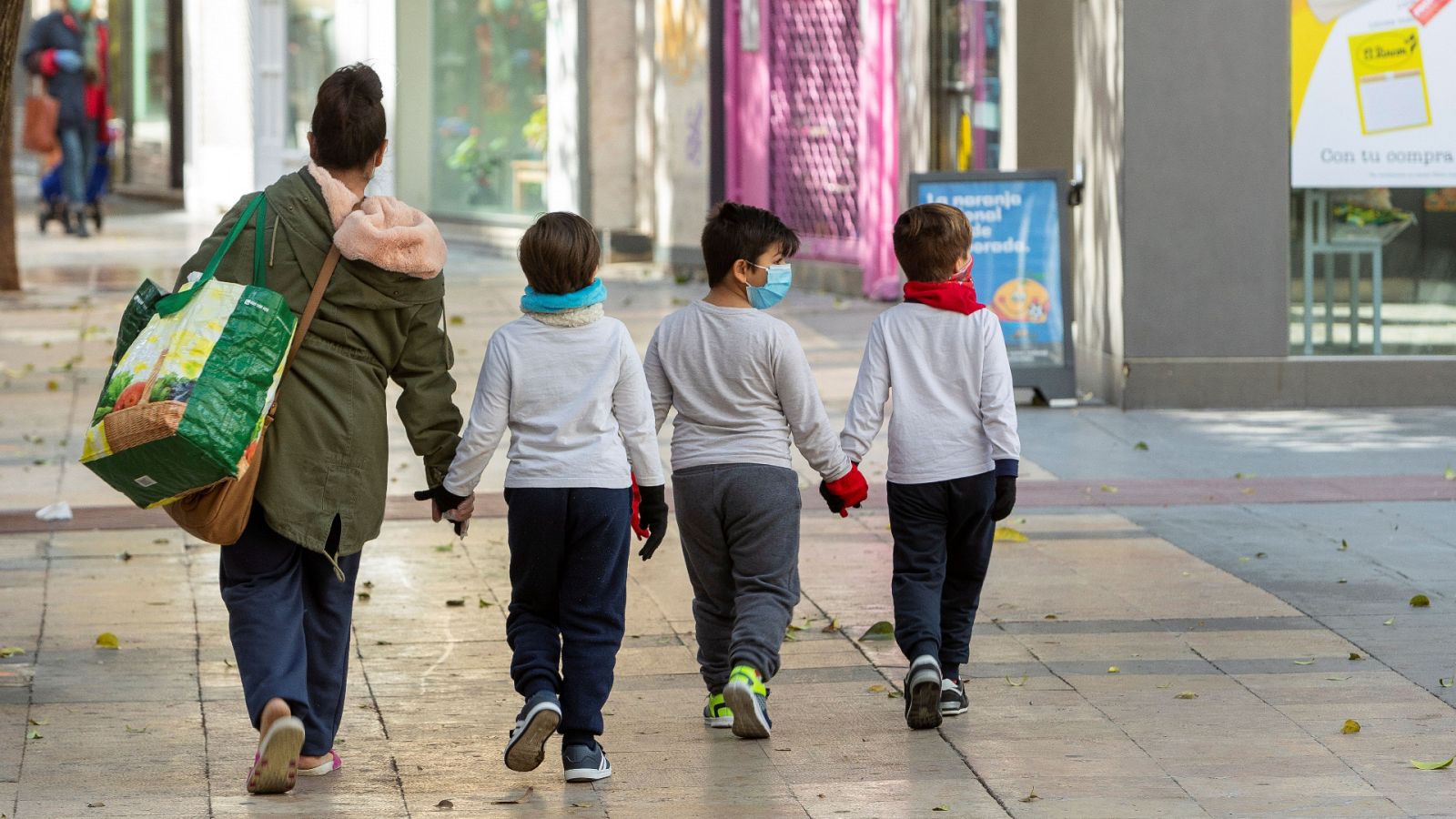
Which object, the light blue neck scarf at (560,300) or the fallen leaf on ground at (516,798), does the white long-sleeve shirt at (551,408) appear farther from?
the fallen leaf on ground at (516,798)

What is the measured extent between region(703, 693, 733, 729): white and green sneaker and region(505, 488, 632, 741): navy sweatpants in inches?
20.4

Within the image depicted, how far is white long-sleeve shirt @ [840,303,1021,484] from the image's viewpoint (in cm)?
532

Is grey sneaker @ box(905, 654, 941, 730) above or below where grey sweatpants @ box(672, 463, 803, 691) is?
below

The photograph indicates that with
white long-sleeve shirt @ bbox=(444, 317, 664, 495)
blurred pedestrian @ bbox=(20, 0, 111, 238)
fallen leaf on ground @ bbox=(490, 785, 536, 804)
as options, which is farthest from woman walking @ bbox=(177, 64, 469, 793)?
blurred pedestrian @ bbox=(20, 0, 111, 238)

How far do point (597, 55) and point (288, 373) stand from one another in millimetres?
16452

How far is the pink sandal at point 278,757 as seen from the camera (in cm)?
460

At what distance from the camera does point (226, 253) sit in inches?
182

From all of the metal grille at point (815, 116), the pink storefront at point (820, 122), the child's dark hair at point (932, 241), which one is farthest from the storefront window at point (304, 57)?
the child's dark hair at point (932, 241)

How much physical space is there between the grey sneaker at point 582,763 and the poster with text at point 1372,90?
7.29 metres

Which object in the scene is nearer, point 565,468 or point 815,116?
point 565,468

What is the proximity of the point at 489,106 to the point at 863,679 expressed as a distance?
691 inches

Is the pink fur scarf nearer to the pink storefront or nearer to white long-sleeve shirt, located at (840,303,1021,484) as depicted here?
white long-sleeve shirt, located at (840,303,1021,484)

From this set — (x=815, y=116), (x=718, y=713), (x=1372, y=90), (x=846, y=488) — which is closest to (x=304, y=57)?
(x=815, y=116)

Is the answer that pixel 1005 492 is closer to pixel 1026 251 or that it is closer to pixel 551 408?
pixel 551 408
